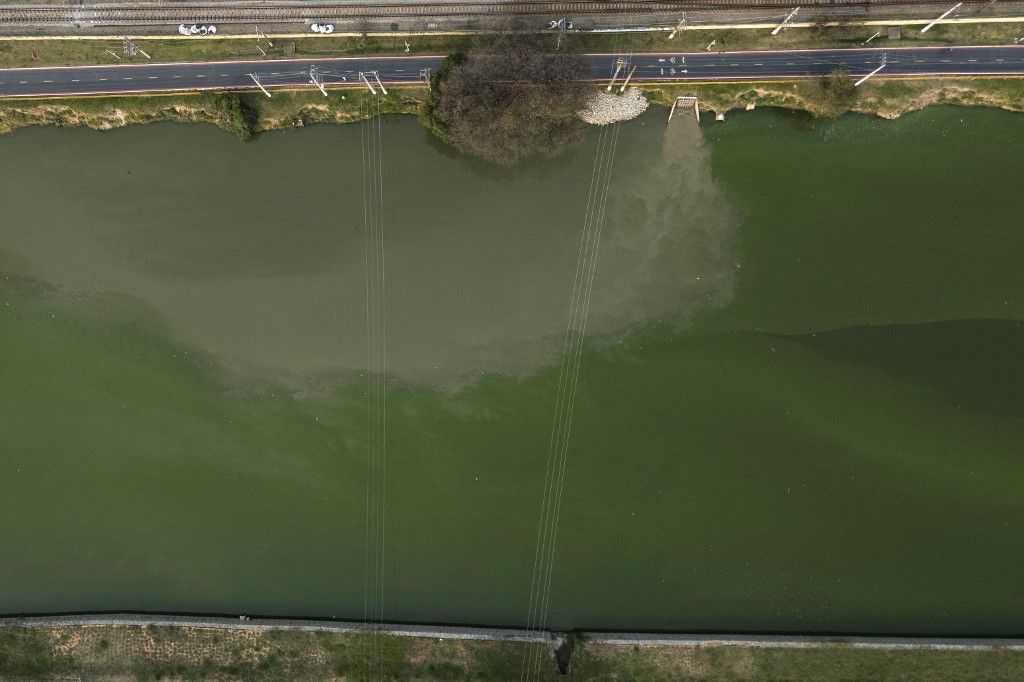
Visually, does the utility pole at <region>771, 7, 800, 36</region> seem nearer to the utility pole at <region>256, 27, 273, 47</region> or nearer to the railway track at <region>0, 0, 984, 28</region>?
the railway track at <region>0, 0, 984, 28</region>

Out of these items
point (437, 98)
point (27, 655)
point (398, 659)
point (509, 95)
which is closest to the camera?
point (509, 95)

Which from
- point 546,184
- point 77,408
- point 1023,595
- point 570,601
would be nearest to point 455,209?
point 546,184

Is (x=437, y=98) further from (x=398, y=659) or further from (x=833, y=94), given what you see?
(x=398, y=659)

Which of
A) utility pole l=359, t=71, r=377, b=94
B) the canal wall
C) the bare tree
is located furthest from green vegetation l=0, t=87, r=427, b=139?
the canal wall

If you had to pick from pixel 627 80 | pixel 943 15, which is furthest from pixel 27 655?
pixel 943 15

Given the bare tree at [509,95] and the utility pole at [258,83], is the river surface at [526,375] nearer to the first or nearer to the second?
the utility pole at [258,83]
